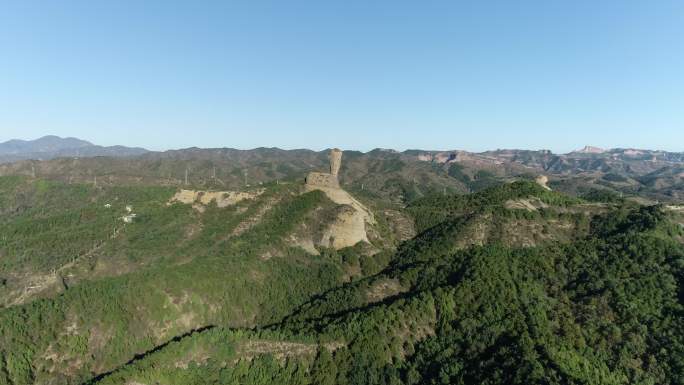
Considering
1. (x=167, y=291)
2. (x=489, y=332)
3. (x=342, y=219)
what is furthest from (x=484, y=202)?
(x=167, y=291)

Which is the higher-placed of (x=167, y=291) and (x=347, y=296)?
(x=167, y=291)

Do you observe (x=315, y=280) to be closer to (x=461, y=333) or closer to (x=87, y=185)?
(x=461, y=333)

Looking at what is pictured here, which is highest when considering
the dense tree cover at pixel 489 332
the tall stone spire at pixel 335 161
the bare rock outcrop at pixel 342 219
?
the tall stone spire at pixel 335 161

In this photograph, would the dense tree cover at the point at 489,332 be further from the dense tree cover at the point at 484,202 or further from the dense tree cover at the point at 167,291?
the dense tree cover at the point at 484,202

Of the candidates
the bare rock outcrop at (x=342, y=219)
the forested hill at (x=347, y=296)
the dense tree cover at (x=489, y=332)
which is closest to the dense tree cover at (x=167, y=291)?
the forested hill at (x=347, y=296)

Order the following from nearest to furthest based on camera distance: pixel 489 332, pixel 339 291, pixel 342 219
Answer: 1. pixel 489 332
2. pixel 339 291
3. pixel 342 219

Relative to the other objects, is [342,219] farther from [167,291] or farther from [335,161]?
[167,291]

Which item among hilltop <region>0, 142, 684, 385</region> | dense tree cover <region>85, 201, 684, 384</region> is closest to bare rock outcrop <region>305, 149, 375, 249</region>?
hilltop <region>0, 142, 684, 385</region>

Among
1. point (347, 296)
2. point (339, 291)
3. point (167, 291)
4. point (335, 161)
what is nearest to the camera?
point (167, 291)
